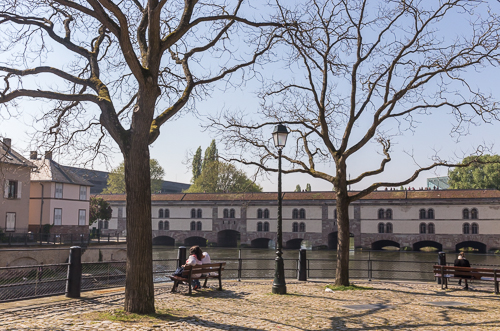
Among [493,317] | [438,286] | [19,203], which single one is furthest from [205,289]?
[19,203]

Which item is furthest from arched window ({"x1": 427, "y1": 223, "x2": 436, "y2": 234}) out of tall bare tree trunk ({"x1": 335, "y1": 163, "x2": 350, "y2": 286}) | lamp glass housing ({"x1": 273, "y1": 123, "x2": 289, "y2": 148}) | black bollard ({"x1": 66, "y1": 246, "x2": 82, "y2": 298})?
black bollard ({"x1": 66, "y1": 246, "x2": 82, "y2": 298})

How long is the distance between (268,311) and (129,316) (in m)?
2.75

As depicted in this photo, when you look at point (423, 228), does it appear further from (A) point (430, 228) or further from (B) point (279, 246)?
(B) point (279, 246)

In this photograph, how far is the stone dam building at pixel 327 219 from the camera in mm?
51156

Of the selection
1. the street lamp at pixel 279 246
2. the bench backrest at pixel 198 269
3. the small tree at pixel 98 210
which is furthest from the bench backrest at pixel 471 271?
the small tree at pixel 98 210

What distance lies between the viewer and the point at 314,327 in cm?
746

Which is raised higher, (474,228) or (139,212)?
(139,212)

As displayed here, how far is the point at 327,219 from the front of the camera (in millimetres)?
56188

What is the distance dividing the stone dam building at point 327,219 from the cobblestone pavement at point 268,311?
38.5 metres

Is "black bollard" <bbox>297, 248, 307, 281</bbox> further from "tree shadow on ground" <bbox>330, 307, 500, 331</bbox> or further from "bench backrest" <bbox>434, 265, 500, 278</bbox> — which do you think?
"tree shadow on ground" <bbox>330, 307, 500, 331</bbox>

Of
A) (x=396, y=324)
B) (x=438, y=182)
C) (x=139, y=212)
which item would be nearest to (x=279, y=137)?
(x=139, y=212)

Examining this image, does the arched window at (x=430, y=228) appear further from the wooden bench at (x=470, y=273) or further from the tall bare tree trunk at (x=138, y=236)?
the tall bare tree trunk at (x=138, y=236)

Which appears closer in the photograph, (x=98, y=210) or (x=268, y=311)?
(x=268, y=311)

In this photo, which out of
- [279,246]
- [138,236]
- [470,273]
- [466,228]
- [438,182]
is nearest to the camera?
[138,236]
